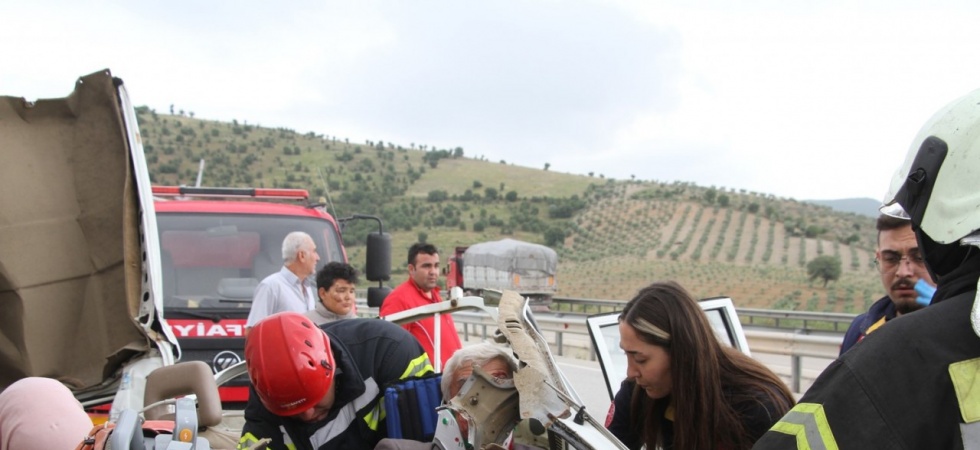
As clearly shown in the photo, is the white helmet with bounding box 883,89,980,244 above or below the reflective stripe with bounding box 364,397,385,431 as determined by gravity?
above

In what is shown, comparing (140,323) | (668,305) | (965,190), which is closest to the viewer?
(965,190)

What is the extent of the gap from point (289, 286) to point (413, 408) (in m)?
3.40

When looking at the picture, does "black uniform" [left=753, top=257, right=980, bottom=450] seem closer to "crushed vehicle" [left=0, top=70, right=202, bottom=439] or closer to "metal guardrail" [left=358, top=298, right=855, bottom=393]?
"crushed vehicle" [left=0, top=70, right=202, bottom=439]

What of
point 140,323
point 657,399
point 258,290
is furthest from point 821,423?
point 258,290

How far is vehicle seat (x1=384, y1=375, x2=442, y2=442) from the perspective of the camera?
330cm

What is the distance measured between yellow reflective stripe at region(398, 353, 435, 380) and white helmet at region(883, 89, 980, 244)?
2.42 meters

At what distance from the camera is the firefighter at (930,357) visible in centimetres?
127

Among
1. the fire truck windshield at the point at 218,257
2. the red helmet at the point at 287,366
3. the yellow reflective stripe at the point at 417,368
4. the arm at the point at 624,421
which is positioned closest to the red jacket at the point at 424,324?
the fire truck windshield at the point at 218,257

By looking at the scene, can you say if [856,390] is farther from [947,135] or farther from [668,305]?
[668,305]

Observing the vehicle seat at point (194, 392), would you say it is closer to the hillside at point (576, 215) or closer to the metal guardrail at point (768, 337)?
the metal guardrail at point (768, 337)

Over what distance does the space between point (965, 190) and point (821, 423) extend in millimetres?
486

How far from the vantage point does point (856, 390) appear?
4.34ft

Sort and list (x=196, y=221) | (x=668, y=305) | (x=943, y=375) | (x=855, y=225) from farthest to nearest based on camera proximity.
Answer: (x=855, y=225) → (x=196, y=221) → (x=668, y=305) → (x=943, y=375)

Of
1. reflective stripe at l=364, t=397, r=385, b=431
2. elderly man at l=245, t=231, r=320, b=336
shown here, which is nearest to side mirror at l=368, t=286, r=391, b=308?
elderly man at l=245, t=231, r=320, b=336
